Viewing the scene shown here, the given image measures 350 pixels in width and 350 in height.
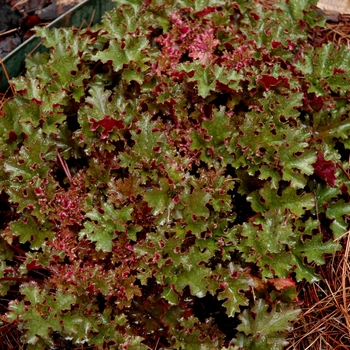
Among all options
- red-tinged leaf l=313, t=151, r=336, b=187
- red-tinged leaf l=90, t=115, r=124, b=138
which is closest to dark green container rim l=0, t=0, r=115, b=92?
red-tinged leaf l=90, t=115, r=124, b=138

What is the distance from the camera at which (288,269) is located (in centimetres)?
263

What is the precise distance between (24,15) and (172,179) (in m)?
1.96

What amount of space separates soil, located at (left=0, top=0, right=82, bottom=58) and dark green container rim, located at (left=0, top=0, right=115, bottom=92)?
31 cm

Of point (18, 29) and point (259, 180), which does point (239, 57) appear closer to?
point (259, 180)

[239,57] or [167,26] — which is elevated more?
[167,26]

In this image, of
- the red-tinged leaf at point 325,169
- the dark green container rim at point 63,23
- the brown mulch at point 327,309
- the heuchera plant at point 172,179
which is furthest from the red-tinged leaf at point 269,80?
the dark green container rim at point 63,23

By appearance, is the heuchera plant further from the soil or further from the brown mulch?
the soil

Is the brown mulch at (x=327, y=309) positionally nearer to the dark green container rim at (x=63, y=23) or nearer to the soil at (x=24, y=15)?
the dark green container rim at (x=63, y=23)

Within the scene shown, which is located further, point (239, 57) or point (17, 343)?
point (239, 57)

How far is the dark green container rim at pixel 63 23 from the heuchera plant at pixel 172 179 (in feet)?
0.78

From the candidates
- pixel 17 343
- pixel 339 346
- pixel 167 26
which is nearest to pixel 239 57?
pixel 167 26

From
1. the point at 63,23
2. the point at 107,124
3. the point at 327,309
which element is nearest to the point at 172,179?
Result: the point at 107,124

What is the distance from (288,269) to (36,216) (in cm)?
131

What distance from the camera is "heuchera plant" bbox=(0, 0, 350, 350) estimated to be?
254cm
